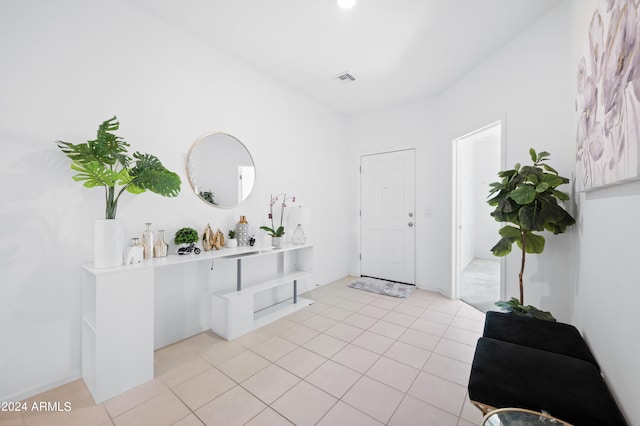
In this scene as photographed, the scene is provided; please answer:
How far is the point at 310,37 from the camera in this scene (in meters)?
2.54

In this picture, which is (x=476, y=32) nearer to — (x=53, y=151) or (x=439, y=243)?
(x=439, y=243)

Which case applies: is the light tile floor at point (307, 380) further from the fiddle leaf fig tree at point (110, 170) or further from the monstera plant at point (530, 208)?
the fiddle leaf fig tree at point (110, 170)

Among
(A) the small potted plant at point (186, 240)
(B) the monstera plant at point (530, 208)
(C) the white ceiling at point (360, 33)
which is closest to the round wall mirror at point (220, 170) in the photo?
(A) the small potted plant at point (186, 240)

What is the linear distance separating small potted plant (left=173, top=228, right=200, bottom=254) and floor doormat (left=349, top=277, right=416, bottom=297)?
2.53 metres

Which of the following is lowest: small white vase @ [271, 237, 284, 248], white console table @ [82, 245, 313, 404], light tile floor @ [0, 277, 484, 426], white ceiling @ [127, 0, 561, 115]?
light tile floor @ [0, 277, 484, 426]

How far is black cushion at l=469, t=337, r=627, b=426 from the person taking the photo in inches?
36.1

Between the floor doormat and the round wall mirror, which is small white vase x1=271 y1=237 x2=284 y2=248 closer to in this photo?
the round wall mirror

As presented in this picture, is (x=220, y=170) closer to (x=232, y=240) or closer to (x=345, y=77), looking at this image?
(x=232, y=240)

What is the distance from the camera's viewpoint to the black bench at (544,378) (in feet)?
3.05

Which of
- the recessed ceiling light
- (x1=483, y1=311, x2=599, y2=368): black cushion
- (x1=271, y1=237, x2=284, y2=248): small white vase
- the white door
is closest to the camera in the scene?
(x1=483, y1=311, x2=599, y2=368): black cushion

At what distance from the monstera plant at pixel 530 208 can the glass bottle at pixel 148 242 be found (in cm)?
280

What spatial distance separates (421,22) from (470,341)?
298 cm

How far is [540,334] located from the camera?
4.83 ft

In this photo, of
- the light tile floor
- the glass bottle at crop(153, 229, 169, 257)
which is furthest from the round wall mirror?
the light tile floor
